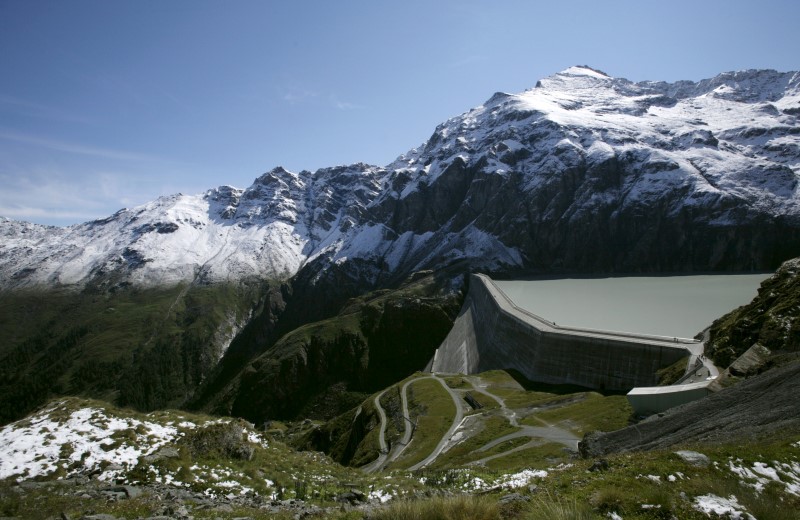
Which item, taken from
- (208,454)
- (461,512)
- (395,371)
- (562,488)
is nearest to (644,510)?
(562,488)

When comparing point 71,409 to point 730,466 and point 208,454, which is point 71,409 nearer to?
point 208,454

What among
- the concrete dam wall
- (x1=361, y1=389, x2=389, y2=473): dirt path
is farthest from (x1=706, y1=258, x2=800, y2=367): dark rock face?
(x1=361, y1=389, x2=389, y2=473): dirt path

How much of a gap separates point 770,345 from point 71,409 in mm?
50437

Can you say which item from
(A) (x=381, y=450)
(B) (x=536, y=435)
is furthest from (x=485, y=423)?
(A) (x=381, y=450)

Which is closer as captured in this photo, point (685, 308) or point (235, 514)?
point (235, 514)

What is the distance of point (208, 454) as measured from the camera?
22172 millimetres

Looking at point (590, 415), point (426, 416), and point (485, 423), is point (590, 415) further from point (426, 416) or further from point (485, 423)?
point (426, 416)

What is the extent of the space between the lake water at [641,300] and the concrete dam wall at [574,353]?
15622 mm

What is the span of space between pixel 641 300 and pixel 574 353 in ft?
243

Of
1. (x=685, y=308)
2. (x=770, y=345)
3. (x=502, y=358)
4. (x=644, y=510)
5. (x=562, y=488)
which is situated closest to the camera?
(x=644, y=510)

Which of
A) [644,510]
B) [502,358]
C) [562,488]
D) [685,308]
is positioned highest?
[644,510]

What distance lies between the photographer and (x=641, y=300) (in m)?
134

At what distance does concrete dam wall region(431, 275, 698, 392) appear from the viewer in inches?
2594

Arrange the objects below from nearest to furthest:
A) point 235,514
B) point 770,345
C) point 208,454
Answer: point 235,514, point 208,454, point 770,345
